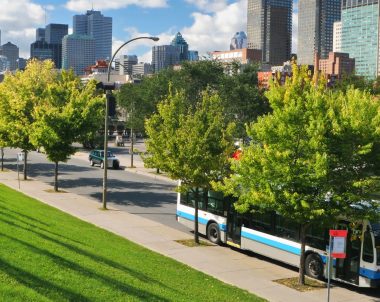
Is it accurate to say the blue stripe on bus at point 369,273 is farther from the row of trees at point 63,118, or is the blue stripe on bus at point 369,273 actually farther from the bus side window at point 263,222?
the row of trees at point 63,118

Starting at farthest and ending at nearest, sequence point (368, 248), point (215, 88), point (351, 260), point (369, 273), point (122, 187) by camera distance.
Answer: point (215, 88) → point (122, 187) → point (351, 260) → point (368, 248) → point (369, 273)

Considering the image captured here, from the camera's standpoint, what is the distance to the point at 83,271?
11688mm

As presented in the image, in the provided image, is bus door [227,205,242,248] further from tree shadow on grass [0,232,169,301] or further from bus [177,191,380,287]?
tree shadow on grass [0,232,169,301]

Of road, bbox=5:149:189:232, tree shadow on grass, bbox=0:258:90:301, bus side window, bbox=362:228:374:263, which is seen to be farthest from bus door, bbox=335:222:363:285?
road, bbox=5:149:189:232

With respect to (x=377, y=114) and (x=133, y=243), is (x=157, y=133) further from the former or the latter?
(x=377, y=114)

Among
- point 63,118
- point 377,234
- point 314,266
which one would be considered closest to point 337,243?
point 377,234

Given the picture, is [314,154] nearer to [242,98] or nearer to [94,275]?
[94,275]

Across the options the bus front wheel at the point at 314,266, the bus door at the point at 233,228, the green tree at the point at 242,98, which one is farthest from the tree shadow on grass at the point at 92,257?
the green tree at the point at 242,98

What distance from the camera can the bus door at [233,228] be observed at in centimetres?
1992

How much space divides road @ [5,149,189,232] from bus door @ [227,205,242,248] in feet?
11.1

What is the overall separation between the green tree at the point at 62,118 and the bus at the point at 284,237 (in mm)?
10335

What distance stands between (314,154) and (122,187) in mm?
23660

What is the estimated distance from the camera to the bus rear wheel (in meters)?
21.0

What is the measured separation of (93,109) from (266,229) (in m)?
16.1
